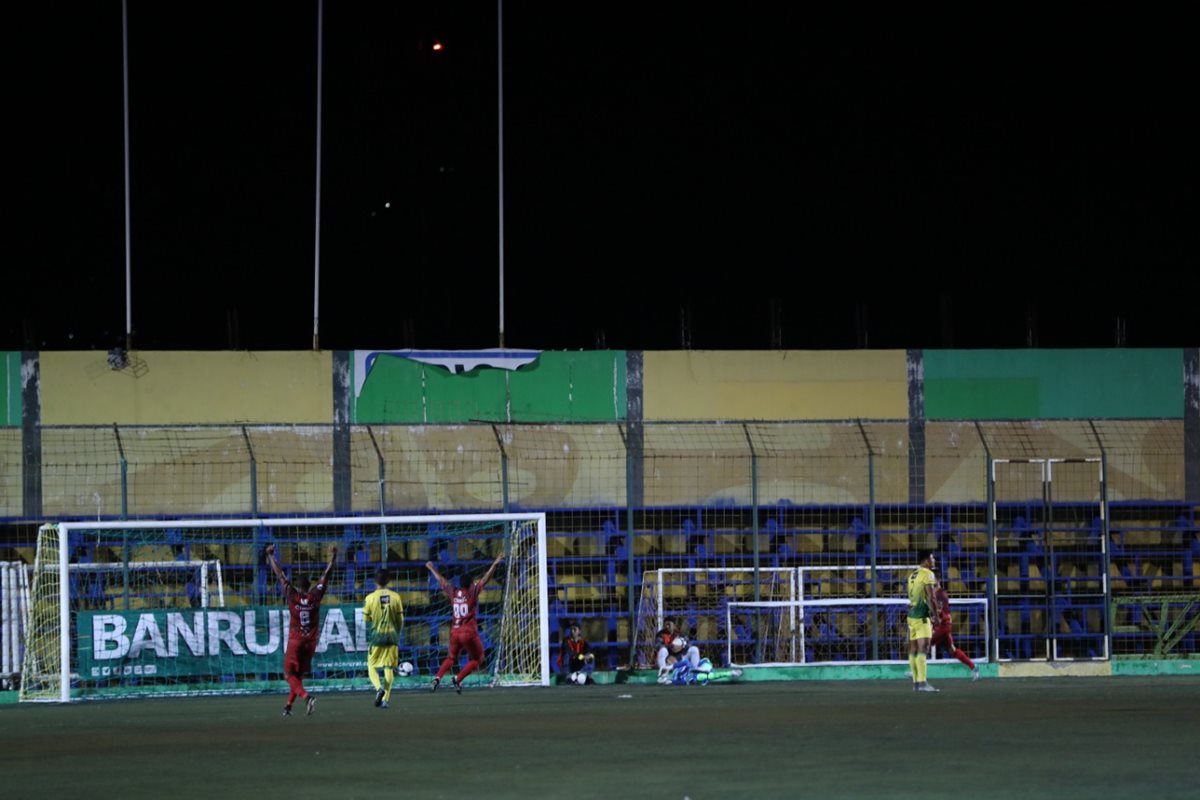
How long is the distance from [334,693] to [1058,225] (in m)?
21.9

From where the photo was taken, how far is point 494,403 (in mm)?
31781

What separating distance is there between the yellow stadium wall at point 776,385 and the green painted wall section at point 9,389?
35.6ft

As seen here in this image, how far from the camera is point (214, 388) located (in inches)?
1229

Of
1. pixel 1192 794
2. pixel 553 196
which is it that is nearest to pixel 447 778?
pixel 1192 794

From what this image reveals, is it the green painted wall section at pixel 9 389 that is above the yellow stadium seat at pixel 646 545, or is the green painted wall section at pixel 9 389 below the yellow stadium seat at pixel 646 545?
above

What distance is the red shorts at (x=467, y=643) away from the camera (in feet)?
75.7

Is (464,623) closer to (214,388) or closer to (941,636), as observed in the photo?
(941,636)

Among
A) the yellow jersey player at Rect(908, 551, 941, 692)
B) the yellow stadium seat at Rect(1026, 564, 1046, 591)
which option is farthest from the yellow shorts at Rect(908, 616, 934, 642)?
the yellow stadium seat at Rect(1026, 564, 1046, 591)

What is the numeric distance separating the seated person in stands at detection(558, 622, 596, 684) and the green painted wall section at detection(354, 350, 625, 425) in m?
6.46

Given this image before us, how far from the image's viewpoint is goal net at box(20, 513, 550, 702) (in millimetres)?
24078

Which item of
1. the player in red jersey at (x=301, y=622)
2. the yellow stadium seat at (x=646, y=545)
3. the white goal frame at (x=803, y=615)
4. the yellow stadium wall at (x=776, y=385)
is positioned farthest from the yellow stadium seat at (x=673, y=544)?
the player in red jersey at (x=301, y=622)

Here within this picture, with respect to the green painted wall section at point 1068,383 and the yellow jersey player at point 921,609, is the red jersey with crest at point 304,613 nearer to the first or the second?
the yellow jersey player at point 921,609

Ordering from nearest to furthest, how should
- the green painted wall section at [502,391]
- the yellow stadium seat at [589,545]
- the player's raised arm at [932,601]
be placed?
the player's raised arm at [932,601] → the yellow stadium seat at [589,545] → the green painted wall section at [502,391]

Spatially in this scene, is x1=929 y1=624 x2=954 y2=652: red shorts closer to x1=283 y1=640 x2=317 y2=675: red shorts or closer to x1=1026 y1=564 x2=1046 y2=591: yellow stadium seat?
x1=1026 y1=564 x2=1046 y2=591: yellow stadium seat
